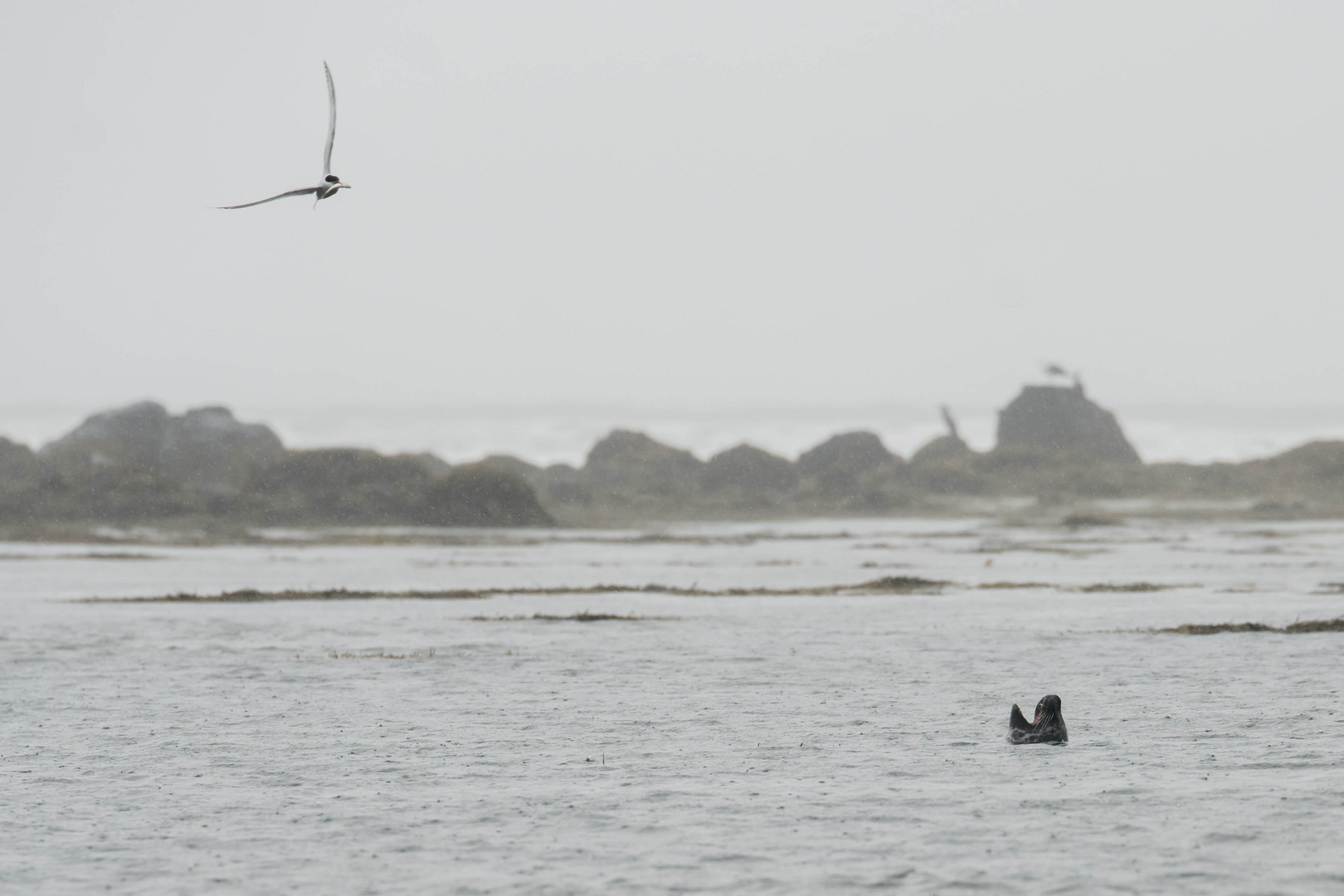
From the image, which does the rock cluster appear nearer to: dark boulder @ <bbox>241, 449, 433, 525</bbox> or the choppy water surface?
dark boulder @ <bbox>241, 449, 433, 525</bbox>

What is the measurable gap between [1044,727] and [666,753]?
14.4 feet

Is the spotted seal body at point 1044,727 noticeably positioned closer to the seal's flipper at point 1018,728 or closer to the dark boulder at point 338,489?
the seal's flipper at point 1018,728

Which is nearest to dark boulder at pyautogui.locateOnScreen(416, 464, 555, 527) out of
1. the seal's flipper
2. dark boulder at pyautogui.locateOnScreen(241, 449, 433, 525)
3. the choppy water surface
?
dark boulder at pyautogui.locateOnScreen(241, 449, 433, 525)

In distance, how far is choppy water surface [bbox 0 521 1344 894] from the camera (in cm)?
1141

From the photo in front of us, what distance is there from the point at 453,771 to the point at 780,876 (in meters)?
5.35

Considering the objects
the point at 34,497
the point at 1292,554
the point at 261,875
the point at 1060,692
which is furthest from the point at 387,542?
the point at 261,875

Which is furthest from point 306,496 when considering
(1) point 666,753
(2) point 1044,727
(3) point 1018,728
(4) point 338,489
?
(2) point 1044,727

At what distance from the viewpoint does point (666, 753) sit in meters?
16.4

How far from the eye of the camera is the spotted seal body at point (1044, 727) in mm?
16609

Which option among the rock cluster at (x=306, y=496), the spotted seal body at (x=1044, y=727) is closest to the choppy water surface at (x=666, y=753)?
the spotted seal body at (x=1044, y=727)

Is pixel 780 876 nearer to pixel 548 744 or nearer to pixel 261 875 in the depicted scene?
pixel 261 875

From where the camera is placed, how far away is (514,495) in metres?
146

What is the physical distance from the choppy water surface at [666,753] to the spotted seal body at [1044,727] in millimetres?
270

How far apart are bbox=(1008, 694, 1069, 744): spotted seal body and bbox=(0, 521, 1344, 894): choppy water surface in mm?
270
